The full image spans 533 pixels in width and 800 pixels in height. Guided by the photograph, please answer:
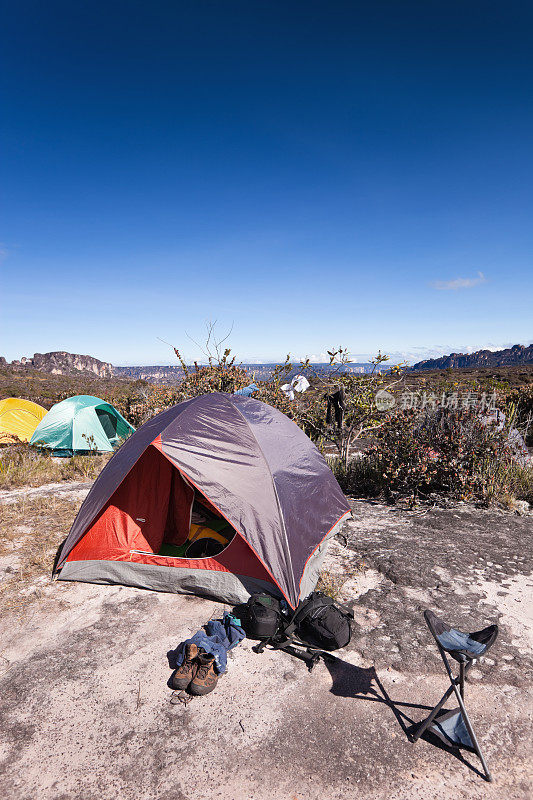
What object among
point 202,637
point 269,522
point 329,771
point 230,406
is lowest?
point 329,771

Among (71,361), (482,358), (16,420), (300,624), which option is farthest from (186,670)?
(482,358)

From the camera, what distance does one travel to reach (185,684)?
3287 mm

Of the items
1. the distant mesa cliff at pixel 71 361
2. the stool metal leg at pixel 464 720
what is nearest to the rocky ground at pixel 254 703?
the stool metal leg at pixel 464 720

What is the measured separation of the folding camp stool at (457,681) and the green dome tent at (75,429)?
10.2 meters

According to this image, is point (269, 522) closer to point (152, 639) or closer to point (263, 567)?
point (263, 567)

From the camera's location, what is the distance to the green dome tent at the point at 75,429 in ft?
37.9

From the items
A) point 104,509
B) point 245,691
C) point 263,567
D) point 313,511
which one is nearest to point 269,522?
point 263,567

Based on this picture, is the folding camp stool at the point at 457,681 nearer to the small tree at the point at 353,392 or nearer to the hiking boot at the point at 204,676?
the hiking boot at the point at 204,676

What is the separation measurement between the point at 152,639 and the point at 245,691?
3.45 ft

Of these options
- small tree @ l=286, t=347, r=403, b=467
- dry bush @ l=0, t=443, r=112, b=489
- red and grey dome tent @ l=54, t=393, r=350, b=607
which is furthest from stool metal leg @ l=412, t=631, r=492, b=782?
dry bush @ l=0, t=443, r=112, b=489

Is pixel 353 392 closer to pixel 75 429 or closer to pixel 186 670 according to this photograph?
pixel 186 670

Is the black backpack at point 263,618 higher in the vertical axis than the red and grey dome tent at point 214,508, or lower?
lower

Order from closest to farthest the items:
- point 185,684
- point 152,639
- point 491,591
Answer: point 185,684, point 152,639, point 491,591

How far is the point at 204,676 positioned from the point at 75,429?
9.68 metres
